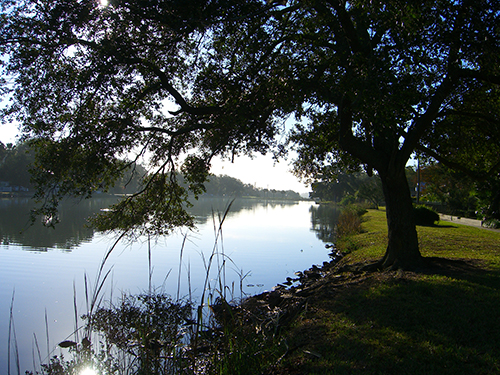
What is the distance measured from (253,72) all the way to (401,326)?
5.58 metres

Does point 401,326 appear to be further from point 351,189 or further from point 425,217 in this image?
point 351,189

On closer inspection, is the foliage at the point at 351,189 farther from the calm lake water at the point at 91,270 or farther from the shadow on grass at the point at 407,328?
the shadow on grass at the point at 407,328

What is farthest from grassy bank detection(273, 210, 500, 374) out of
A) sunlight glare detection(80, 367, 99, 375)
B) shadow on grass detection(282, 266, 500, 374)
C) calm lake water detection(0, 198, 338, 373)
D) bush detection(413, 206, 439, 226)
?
bush detection(413, 206, 439, 226)

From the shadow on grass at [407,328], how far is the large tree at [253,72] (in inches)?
73.9

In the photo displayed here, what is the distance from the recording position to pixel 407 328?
4.61 metres

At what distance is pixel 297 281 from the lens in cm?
1073

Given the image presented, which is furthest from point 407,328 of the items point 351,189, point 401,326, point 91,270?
point 351,189

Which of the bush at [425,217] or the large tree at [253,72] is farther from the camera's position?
the bush at [425,217]

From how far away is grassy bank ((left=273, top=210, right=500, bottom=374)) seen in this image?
368cm

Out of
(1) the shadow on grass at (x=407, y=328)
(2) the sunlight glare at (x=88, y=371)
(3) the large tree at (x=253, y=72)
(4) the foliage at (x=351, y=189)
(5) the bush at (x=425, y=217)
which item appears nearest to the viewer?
(1) the shadow on grass at (x=407, y=328)

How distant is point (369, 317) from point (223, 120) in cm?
470

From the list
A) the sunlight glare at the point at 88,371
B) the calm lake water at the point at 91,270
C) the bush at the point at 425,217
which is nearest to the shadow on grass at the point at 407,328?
the calm lake water at the point at 91,270

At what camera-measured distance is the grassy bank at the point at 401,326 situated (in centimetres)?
368

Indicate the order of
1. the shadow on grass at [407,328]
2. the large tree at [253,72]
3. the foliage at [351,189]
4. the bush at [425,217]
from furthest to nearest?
the foliage at [351,189] → the bush at [425,217] → the large tree at [253,72] → the shadow on grass at [407,328]
